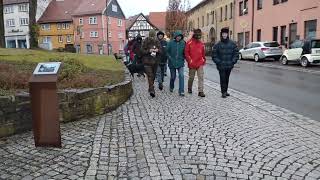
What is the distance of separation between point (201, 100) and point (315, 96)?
3416mm

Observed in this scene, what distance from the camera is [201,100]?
32.6 ft

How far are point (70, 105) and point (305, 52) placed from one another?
18775 mm

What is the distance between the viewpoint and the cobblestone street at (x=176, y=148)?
4770 millimetres

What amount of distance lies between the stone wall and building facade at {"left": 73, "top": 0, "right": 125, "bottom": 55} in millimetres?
68420

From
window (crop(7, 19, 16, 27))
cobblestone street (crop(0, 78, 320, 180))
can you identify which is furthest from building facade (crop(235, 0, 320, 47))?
window (crop(7, 19, 16, 27))

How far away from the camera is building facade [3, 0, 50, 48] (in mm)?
83812

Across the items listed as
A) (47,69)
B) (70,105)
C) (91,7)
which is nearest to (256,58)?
(70,105)

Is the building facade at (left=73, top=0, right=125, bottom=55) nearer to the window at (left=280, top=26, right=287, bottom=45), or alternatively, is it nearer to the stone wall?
the window at (left=280, top=26, right=287, bottom=45)

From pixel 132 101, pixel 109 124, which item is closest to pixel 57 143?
pixel 109 124

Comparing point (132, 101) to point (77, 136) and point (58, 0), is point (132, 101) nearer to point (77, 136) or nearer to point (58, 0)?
point (77, 136)

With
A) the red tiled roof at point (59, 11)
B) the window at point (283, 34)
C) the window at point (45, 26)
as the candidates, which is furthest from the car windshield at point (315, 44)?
the window at point (45, 26)

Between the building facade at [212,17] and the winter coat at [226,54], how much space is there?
115ft

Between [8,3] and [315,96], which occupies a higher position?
[8,3]

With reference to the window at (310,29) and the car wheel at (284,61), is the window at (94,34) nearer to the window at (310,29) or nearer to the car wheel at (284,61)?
the window at (310,29)
